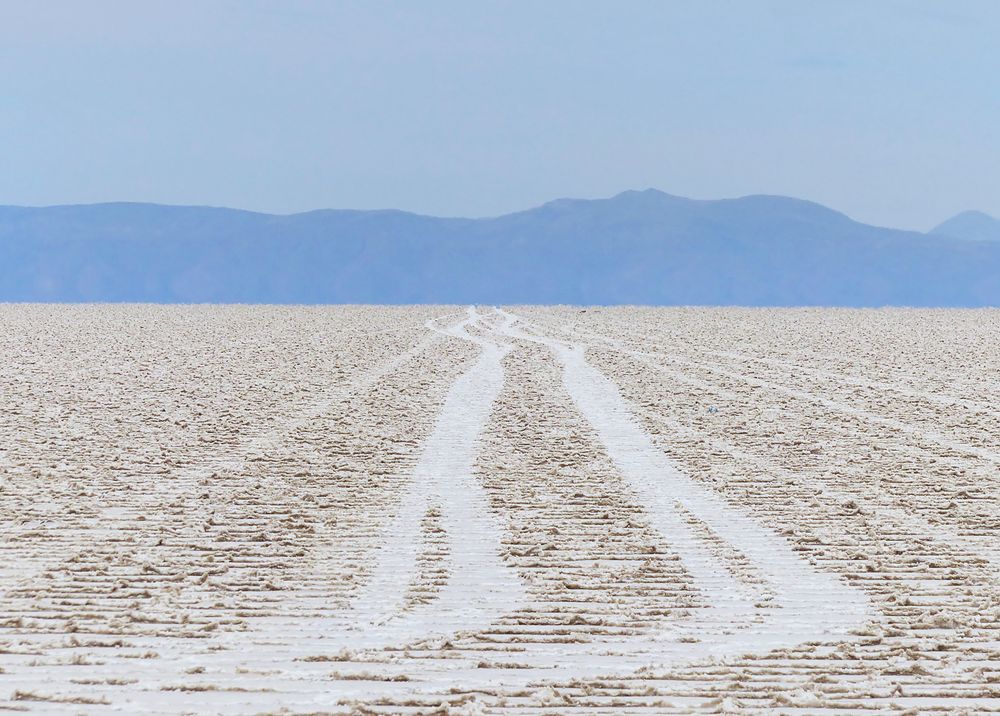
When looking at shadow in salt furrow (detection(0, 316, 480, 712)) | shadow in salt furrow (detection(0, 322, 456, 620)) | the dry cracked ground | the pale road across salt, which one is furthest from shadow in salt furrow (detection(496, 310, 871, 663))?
shadow in salt furrow (detection(0, 322, 456, 620))

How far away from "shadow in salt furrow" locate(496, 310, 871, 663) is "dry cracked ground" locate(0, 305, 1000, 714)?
0.03 metres

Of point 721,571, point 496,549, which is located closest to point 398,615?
point 496,549

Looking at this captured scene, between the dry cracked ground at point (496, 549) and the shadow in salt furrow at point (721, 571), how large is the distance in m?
0.03

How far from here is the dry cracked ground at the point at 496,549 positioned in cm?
501

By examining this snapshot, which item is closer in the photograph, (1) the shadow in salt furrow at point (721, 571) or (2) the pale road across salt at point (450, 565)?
(1) the shadow in salt furrow at point (721, 571)

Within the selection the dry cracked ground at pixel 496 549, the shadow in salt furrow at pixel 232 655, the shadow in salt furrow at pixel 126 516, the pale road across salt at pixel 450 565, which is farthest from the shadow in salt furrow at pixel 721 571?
the shadow in salt furrow at pixel 126 516

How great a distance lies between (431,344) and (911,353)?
402 inches

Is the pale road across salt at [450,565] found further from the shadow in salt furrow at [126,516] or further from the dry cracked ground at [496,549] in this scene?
the shadow in salt furrow at [126,516]

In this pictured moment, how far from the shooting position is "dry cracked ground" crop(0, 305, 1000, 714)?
5008 millimetres

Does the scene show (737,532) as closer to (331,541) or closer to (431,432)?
(331,541)

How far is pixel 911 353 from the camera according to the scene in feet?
90.4

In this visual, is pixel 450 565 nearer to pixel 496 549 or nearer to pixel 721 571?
pixel 496 549

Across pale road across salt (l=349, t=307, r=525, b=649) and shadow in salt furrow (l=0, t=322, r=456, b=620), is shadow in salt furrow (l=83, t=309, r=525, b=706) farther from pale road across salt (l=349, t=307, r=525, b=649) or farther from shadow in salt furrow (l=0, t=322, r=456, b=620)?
shadow in salt furrow (l=0, t=322, r=456, b=620)

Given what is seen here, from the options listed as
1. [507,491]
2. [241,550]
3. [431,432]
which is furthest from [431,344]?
[241,550]
